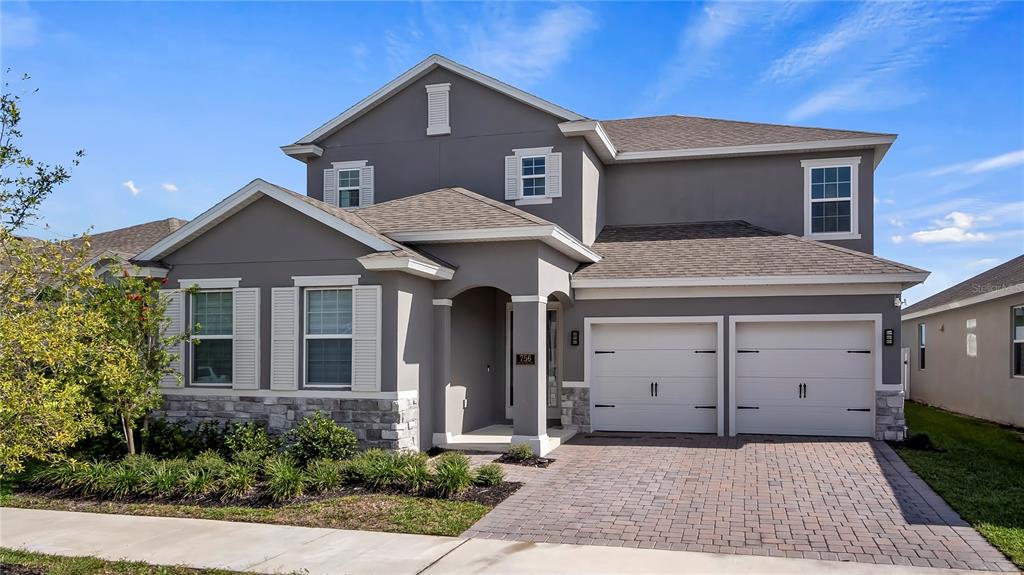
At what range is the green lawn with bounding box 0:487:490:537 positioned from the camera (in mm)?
8562

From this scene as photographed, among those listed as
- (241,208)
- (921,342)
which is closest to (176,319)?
(241,208)

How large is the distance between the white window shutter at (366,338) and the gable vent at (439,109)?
5756 millimetres

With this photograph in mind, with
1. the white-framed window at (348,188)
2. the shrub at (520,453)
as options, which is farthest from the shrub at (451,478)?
the white-framed window at (348,188)

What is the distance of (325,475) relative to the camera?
10211 mm

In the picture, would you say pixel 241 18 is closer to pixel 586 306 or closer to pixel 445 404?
pixel 445 404

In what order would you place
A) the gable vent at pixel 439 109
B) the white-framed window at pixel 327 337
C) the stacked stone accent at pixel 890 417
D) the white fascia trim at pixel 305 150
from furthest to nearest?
the white fascia trim at pixel 305 150, the gable vent at pixel 439 109, the stacked stone accent at pixel 890 417, the white-framed window at pixel 327 337

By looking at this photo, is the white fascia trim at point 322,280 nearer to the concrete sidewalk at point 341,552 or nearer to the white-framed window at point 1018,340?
the concrete sidewalk at point 341,552

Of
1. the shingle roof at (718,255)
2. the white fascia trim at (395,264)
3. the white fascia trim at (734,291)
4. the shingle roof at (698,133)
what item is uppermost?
the shingle roof at (698,133)

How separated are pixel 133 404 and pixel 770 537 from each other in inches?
344

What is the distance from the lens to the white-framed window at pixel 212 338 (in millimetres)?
13102

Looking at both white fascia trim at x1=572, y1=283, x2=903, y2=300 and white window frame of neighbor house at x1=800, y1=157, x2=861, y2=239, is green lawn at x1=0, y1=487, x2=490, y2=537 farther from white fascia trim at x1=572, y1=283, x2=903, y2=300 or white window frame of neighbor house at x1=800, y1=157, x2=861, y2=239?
white window frame of neighbor house at x1=800, y1=157, x2=861, y2=239

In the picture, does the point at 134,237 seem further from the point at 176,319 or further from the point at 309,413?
the point at 309,413

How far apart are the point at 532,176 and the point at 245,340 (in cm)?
661

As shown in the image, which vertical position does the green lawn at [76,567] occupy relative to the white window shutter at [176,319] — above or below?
below
